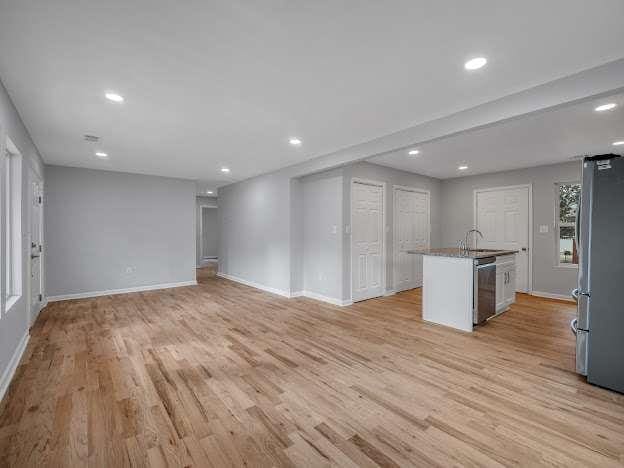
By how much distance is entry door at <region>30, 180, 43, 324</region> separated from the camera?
412 centimetres

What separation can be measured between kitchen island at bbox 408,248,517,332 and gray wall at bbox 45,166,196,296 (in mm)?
5349

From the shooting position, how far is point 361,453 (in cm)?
167

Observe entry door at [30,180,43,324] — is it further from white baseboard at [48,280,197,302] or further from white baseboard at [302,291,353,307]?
white baseboard at [302,291,353,307]

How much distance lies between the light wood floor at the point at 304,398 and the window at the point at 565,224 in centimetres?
225

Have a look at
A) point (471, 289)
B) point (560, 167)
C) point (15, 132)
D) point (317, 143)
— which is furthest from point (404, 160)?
point (15, 132)

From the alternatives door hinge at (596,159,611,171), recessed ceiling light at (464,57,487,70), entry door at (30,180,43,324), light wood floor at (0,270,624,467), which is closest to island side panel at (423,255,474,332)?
light wood floor at (0,270,624,467)

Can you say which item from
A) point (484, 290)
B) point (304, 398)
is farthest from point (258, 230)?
point (304, 398)

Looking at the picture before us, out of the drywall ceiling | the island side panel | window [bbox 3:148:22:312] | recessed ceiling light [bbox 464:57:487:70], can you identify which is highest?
the drywall ceiling

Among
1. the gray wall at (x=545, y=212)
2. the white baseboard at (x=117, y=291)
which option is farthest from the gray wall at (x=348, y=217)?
the white baseboard at (x=117, y=291)

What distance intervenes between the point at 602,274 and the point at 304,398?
2.64 metres

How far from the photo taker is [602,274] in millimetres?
2412

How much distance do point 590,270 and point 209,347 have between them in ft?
12.2

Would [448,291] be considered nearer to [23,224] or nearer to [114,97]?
[114,97]

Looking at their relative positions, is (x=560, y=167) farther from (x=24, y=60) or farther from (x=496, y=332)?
(x=24, y=60)
